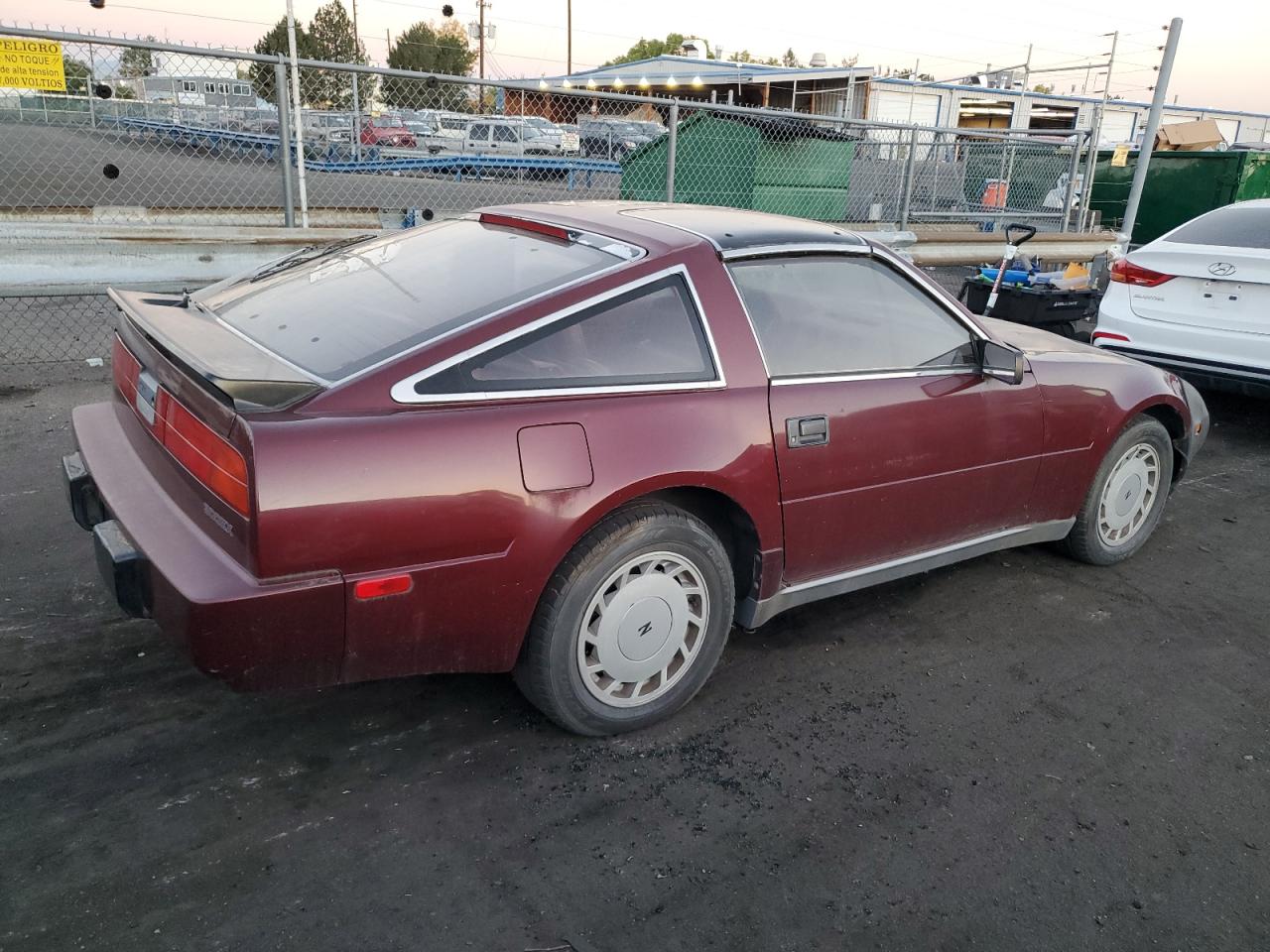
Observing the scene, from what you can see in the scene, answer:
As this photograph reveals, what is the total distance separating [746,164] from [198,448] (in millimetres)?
7972

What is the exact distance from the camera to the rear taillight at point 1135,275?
21.8 feet

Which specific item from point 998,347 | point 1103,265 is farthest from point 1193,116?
point 998,347

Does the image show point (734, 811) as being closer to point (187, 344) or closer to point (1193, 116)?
point (187, 344)

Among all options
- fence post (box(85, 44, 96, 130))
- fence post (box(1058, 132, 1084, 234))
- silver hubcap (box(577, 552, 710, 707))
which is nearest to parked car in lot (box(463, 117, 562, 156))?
fence post (box(85, 44, 96, 130))

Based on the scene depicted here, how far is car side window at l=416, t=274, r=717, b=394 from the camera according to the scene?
2.64 meters

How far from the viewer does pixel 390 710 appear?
3.10 meters

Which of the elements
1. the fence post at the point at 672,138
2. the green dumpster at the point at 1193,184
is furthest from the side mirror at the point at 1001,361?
the green dumpster at the point at 1193,184

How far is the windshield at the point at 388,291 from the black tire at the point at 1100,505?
254 centimetres

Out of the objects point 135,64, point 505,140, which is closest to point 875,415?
point 135,64

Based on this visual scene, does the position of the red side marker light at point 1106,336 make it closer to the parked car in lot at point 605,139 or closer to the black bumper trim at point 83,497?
the black bumper trim at point 83,497

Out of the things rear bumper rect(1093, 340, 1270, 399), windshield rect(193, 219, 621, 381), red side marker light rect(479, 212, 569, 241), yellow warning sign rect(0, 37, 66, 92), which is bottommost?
rear bumper rect(1093, 340, 1270, 399)

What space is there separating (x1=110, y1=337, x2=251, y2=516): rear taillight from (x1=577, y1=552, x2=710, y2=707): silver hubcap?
1.01 metres

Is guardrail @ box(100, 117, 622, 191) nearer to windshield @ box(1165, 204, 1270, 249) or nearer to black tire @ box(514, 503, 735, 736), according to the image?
windshield @ box(1165, 204, 1270, 249)

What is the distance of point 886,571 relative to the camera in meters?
3.60
